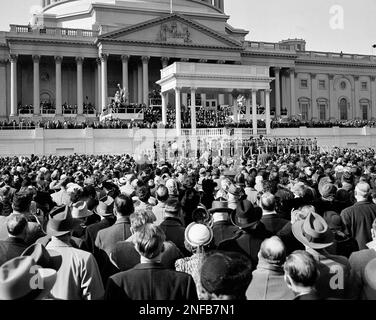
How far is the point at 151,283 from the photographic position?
535 cm

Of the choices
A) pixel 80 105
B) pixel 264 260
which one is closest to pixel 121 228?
pixel 264 260

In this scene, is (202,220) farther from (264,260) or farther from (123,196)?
(264,260)

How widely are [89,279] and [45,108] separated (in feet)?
211

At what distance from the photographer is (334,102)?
86.4 meters

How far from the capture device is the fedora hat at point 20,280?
4.48 metres

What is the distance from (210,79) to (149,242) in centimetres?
4793

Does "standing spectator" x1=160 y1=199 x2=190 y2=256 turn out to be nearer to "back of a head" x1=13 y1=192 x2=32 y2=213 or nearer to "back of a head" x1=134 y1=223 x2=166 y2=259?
"back of a head" x1=13 y1=192 x2=32 y2=213

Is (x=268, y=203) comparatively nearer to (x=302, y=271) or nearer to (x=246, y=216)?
(x=246, y=216)

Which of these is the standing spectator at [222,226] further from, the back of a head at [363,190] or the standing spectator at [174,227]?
the back of a head at [363,190]

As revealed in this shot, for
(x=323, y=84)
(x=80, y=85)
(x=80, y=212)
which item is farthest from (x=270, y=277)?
(x=323, y=84)

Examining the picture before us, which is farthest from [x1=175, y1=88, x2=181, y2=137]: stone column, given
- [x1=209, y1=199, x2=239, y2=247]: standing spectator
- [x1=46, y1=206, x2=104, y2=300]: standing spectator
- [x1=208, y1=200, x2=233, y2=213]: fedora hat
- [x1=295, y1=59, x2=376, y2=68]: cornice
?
[x1=46, y1=206, x2=104, y2=300]: standing spectator

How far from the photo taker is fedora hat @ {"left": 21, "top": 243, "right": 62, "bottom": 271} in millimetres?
5312

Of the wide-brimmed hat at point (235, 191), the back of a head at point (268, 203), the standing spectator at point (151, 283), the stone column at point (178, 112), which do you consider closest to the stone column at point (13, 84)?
the stone column at point (178, 112)
